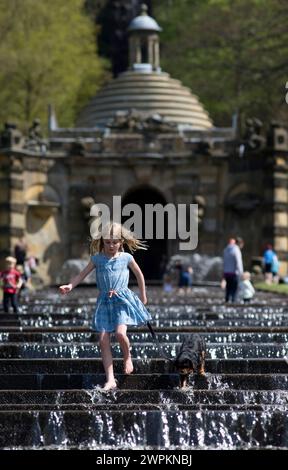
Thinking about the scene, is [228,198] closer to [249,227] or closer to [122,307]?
[249,227]

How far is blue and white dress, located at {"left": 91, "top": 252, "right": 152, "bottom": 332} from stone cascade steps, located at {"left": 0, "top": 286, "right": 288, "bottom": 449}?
0.77m

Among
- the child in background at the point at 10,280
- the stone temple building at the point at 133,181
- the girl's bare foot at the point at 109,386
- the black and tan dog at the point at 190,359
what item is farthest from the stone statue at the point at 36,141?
the girl's bare foot at the point at 109,386

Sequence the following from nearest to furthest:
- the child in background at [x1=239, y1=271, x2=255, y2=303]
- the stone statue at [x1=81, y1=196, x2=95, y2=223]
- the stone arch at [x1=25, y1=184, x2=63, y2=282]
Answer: the child in background at [x1=239, y1=271, x2=255, y2=303] < the stone arch at [x1=25, y1=184, x2=63, y2=282] < the stone statue at [x1=81, y1=196, x2=95, y2=223]

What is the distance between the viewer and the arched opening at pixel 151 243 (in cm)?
4222

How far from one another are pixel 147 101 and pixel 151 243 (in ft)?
20.1

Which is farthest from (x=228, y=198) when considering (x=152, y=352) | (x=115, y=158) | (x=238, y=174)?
(x=152, y=352)

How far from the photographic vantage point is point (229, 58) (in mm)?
56188

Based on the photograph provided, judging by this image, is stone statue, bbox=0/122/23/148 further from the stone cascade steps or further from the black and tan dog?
the black and tan dog

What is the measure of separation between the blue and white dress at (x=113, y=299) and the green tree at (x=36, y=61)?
3847cm

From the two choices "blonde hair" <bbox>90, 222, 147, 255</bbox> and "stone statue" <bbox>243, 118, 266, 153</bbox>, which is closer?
"blonde hair" <bbox>90, 222, 147, 255</bbox>

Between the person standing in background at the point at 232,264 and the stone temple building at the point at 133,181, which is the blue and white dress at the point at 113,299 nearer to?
the person standing in background at the point at 232,264

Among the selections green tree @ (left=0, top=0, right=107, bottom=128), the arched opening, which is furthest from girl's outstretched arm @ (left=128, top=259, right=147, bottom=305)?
green tree @ (left=0, top=0, right=107, bottom=128)

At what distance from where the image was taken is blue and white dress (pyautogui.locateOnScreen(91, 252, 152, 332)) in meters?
12.1

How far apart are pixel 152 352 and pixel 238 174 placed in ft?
89.7
